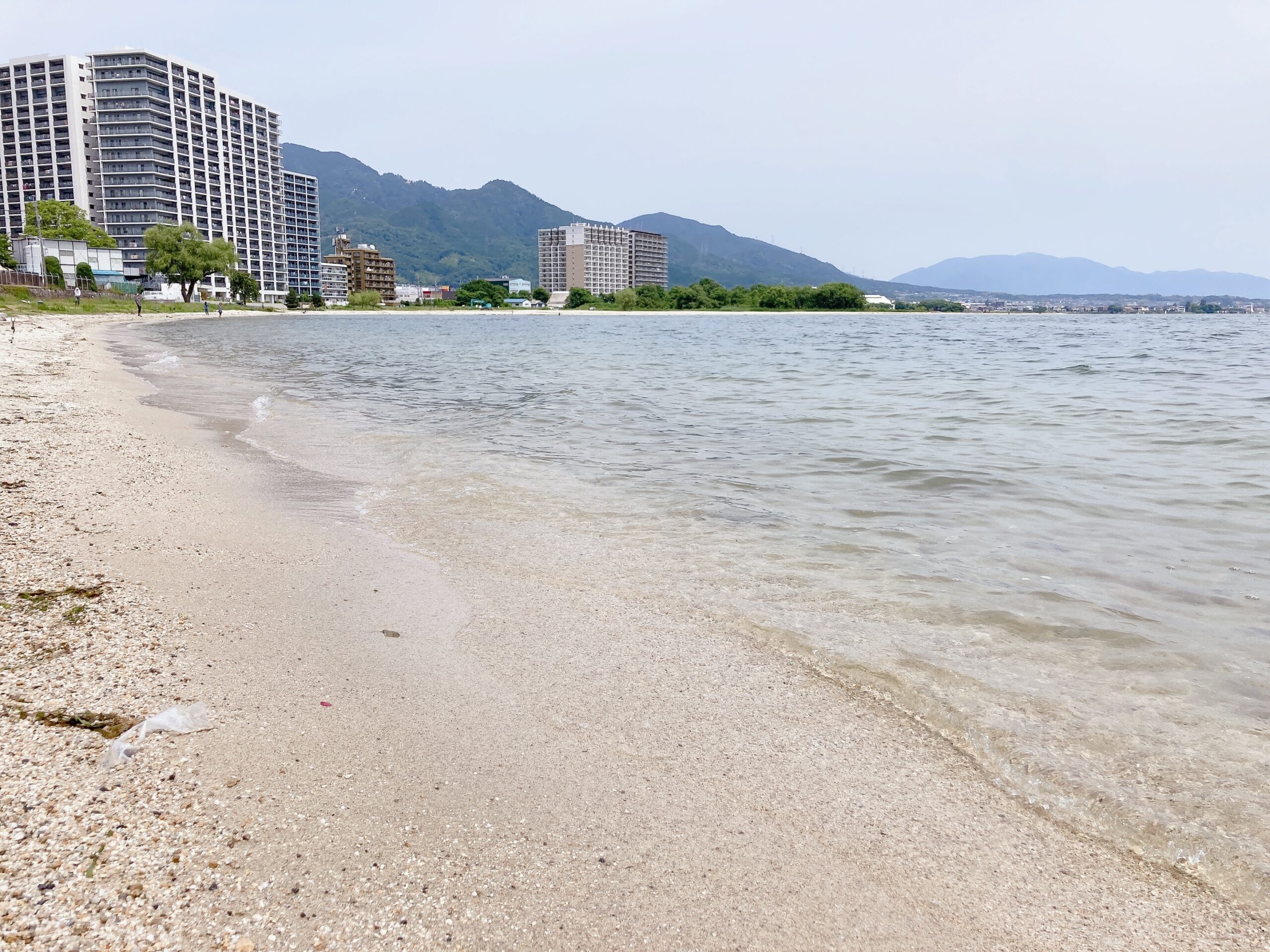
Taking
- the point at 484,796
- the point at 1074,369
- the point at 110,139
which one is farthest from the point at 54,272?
the point at 484,796

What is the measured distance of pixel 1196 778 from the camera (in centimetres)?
335

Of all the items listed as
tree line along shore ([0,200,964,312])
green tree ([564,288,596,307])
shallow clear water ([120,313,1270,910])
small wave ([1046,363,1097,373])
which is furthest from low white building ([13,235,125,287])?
green tree ([564,288,596,307])

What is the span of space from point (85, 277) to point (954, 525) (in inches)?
3559

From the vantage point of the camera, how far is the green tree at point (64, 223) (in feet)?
306

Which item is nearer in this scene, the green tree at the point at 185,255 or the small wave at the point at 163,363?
the small wave at the point at 163,363

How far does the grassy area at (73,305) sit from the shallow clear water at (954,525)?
34605 mm

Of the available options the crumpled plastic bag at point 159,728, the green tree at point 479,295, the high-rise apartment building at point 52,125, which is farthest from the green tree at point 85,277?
the green tree at point 479,295

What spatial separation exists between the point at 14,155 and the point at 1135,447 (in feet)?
589

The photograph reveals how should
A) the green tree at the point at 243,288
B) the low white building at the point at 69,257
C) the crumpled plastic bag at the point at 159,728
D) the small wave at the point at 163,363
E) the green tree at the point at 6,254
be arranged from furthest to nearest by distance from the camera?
the green tree at the point at 243,288 → the low white building at the point at 69,257 → the green tree at the point at 6,254 → the small wave at the point at 163,363 → the crumpled plastic bag at the point at 159,728

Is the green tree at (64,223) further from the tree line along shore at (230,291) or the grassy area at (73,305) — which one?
the grassy area at (73,305)

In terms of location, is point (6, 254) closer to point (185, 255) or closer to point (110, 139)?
point (185, 255)

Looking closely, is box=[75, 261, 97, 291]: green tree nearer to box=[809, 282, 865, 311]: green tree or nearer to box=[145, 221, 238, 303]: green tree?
box=[145, 221, 238, 303]: green tree

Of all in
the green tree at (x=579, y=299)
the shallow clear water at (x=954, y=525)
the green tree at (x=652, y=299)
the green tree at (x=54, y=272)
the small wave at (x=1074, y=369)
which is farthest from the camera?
the green tree at (x=579, y=299)

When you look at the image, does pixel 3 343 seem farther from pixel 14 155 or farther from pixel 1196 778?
pixel 14 155
